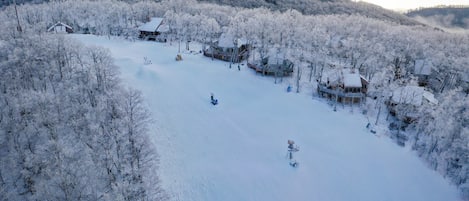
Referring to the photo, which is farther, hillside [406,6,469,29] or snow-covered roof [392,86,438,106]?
hillside [406,6,469,29]

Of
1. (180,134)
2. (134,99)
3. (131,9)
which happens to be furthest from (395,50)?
(131,9)

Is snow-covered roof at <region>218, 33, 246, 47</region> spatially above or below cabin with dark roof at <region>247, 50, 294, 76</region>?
above

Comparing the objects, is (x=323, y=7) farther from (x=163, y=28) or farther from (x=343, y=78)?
(x=343, y=78)

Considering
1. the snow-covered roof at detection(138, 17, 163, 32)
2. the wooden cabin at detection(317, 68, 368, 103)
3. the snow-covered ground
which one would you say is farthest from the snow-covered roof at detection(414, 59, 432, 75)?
the snow-covered roof at detection(138, 17, 163, 32)

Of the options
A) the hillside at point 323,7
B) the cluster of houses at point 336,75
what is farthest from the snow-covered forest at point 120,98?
the hillside at point 323,7

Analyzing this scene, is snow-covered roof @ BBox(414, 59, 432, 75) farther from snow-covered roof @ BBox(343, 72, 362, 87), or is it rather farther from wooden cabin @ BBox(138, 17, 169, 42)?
wooden cabin @ BBox(138, 17, 169, 42)
